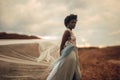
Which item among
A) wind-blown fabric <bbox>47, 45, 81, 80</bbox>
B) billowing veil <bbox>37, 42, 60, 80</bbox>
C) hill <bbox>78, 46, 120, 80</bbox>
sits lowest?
hill <bbox>78, 46, 120, 80</bbox>

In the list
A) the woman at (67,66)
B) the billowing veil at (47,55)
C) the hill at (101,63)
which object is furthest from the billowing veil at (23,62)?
the hill at (101,63)

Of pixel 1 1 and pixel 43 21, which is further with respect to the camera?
pixel 43 21

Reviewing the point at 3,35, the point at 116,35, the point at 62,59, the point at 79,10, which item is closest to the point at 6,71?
the point at 62,59

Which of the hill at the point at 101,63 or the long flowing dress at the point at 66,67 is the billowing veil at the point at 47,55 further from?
the hill at the point at 101,63

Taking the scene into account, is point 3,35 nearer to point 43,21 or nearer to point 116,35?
point 43,21

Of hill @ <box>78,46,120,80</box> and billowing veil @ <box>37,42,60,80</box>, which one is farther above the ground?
billowing veil @ <box>37,42,60,80</box>

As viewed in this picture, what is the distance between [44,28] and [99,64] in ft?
5.22

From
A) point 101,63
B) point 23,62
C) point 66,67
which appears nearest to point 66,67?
point 66,67

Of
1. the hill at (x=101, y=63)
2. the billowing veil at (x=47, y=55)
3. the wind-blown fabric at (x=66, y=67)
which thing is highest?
the wind-blown fabric at (x=66, y=67)

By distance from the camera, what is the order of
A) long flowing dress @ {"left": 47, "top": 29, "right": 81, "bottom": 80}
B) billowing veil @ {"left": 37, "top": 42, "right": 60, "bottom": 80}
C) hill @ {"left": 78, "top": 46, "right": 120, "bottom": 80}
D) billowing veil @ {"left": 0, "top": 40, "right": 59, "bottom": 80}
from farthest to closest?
hill @ {"left": 78, "top": 46, "right": 120, "bottom": 80}
billowing veil @ {"left": 37, "top": 42, "right": 60, "bottom": 80}
billowing veil @ {"left": 0, "top": 40, "right": 59, "bottom": 80}
long flowing dress @ {"left": 47, "top": 29, "right": 81, "bottom": 80}

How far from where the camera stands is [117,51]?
548 cm

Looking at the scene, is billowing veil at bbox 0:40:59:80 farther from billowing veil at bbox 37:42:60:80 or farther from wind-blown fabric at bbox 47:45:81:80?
wind-blown fabric at bbox 47:45:81:80

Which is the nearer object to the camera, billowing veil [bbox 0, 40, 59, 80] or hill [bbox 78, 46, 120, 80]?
billowing veil [bbox 0, 40, 59, 80]

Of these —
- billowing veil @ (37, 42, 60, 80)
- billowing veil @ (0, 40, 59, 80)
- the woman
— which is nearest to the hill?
billowing veil @ (37, 42, 60, 80)
